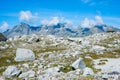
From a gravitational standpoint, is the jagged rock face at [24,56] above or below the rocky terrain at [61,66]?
above

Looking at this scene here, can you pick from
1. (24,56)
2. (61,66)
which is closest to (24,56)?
(24,56)

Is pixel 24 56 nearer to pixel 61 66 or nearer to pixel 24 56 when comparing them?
pixel 24 56

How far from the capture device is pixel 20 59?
41469mm

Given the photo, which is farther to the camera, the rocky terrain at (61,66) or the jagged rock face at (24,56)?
the jagged rock face at (24,56)

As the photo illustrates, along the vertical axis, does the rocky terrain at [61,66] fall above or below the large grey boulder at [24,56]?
below

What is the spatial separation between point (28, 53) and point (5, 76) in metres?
13.9

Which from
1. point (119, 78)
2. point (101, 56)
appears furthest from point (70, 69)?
point (101, 56)

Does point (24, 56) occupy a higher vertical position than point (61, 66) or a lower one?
higher

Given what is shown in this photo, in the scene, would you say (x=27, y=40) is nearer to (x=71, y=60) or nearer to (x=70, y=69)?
(x=71, y=60)

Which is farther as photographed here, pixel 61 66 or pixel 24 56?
pixel 24 56

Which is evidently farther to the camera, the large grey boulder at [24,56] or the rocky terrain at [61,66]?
the large grey boulder at [24,56]

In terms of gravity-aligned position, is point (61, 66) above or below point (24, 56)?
below

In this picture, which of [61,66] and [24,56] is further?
[24,56]

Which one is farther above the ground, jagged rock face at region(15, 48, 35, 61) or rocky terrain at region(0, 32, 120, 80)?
jagged rock face at region(15, 48, 35, 61)
